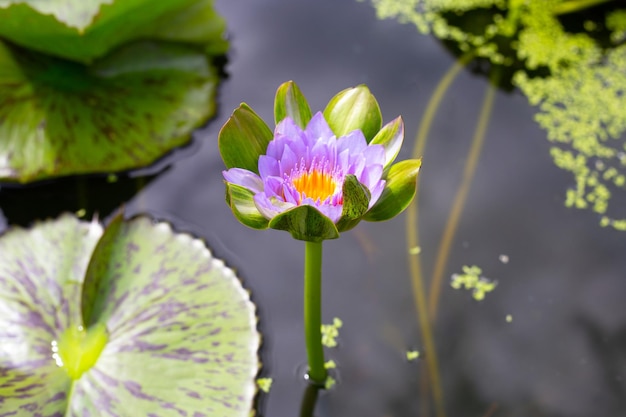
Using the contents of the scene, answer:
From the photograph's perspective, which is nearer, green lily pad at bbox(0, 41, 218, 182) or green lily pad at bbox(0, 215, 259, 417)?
green lily pad at bbox(0, 215, 259, 417)

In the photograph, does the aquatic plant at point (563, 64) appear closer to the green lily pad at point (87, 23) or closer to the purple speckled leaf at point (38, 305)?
the green lily pad at point (87, 23)

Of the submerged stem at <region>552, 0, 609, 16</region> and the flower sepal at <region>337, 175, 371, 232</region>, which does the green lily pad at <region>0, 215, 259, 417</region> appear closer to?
the flower sepal at <region>337, 175, 371, 232</region>

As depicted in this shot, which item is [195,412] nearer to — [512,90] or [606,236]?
[606,236]

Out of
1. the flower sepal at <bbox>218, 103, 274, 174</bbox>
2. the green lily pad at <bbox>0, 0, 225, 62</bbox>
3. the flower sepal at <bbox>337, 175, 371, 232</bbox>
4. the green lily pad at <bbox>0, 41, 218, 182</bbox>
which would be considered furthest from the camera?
the green lily pad at <bbox>0, 41, 218, 182</bbox>

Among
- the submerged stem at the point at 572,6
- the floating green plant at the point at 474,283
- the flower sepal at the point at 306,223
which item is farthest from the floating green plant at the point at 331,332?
the submerged stem at the point at 572,6

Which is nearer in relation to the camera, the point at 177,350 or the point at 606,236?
the point at 177,350

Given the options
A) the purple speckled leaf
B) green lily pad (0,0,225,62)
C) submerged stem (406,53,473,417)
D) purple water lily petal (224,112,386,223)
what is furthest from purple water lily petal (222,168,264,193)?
green lily pad (0,0,225,62)

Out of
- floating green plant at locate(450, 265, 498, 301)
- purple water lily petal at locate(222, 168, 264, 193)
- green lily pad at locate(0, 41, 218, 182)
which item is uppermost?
green lily pad at locate(0, 41, 218, 182)

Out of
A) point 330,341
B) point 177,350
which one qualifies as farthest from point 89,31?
point 330,341
